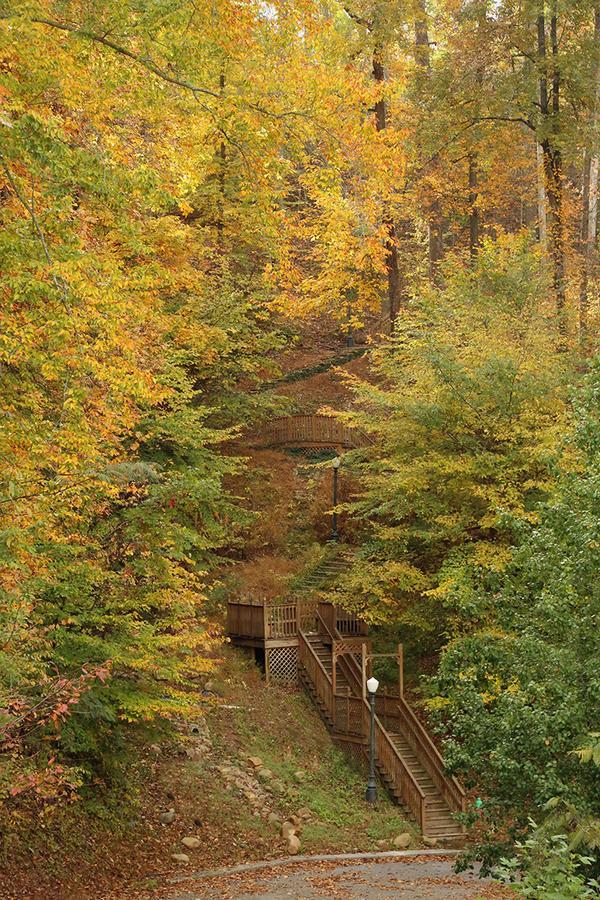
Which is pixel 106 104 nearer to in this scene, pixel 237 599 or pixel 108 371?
pixel 108 371

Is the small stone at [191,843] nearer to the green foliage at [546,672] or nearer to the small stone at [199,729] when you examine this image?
the small stone at [199,729]

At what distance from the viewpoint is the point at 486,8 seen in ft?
90.9

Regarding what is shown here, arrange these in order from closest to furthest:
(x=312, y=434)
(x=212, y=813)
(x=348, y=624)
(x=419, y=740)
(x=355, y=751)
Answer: (x=212, y=813) < (x=419, y=740) < (x=355, y=751) < (x=348, y=624) < (x=312, y=434)

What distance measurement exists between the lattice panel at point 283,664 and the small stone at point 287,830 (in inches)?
233

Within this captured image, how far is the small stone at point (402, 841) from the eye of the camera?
1934 cm

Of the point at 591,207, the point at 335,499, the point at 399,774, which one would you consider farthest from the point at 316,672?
the point at 591,207

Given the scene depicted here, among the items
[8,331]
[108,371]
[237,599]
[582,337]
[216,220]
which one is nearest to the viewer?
[8,331]

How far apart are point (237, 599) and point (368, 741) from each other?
19.4ft

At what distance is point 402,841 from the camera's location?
19.5m

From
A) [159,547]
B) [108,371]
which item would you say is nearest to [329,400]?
[159,547]

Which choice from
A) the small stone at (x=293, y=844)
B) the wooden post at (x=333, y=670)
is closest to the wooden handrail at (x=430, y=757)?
the wooden post at (x=333, y=670)

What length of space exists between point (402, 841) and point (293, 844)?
92.5 inches

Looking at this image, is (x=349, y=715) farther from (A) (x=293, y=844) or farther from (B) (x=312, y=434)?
(B) (x=312, y=434)

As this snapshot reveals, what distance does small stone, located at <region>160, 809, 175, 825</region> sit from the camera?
18.1m
